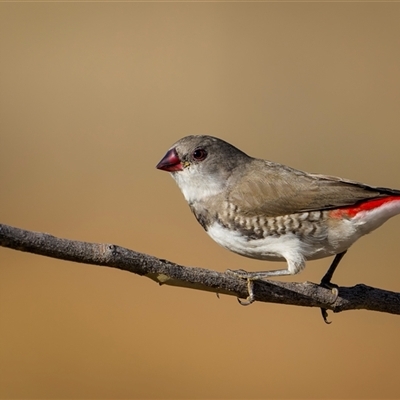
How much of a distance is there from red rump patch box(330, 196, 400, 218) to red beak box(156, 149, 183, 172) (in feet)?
3.35

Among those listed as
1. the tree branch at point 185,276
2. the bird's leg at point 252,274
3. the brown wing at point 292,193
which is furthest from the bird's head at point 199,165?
the tree branch at point 185,276

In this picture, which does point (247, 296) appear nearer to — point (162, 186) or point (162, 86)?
point (162, 186)

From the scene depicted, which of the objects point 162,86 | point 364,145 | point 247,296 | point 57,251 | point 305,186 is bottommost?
point 247,296

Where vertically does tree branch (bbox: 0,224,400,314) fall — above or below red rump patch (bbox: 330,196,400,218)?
below

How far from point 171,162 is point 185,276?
5.18 feet

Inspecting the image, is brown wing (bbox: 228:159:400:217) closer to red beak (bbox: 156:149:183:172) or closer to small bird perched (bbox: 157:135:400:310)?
small bird perched (bbox: 157:135:400:310)

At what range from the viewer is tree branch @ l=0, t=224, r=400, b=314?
9.18ft

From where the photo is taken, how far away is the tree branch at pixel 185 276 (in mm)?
2799

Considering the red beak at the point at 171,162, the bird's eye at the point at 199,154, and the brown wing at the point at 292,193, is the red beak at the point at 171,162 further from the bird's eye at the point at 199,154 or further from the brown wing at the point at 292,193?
the brown wing at the point at 292,193

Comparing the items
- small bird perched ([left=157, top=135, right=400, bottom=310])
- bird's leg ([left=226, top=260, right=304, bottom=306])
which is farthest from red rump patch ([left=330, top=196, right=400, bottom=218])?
bird's leg ([left=226, top=260, right=304, bottom=306])

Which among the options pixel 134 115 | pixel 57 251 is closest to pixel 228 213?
pixel 57 251

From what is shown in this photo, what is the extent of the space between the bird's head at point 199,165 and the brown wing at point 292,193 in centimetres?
15

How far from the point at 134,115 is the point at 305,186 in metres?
8.00

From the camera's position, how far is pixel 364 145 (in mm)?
10938
